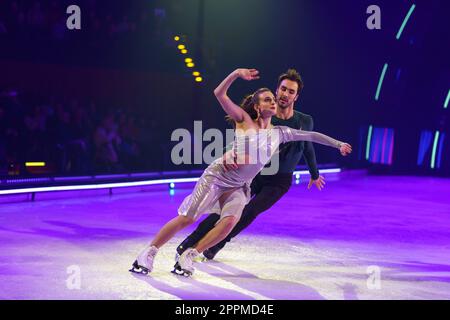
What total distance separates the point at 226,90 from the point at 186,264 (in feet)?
4.38

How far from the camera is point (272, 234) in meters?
7.71

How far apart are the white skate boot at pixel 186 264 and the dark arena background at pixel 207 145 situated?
3.6 inches

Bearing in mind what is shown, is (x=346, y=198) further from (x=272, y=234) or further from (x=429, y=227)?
(x=272, y=234)

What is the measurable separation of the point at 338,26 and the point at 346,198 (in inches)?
327

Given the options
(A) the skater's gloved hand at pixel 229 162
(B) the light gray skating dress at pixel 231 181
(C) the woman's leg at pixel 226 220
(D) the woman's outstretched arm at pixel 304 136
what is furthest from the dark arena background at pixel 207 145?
(A) the skater's gloved hand at pixel 229 162

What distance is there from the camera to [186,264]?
5359 millimetres

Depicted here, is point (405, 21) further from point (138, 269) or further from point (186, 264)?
point (138, 269)

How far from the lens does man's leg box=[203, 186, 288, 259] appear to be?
20.0 feet

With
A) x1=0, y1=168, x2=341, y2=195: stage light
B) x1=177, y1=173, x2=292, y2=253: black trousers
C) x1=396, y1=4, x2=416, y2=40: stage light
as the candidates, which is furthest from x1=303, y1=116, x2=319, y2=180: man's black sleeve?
x1=396, y1=4, x2=416, y2=40: stage light

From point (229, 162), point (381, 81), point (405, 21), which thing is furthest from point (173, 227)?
point (381, 81)

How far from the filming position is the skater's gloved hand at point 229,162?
535 cm
